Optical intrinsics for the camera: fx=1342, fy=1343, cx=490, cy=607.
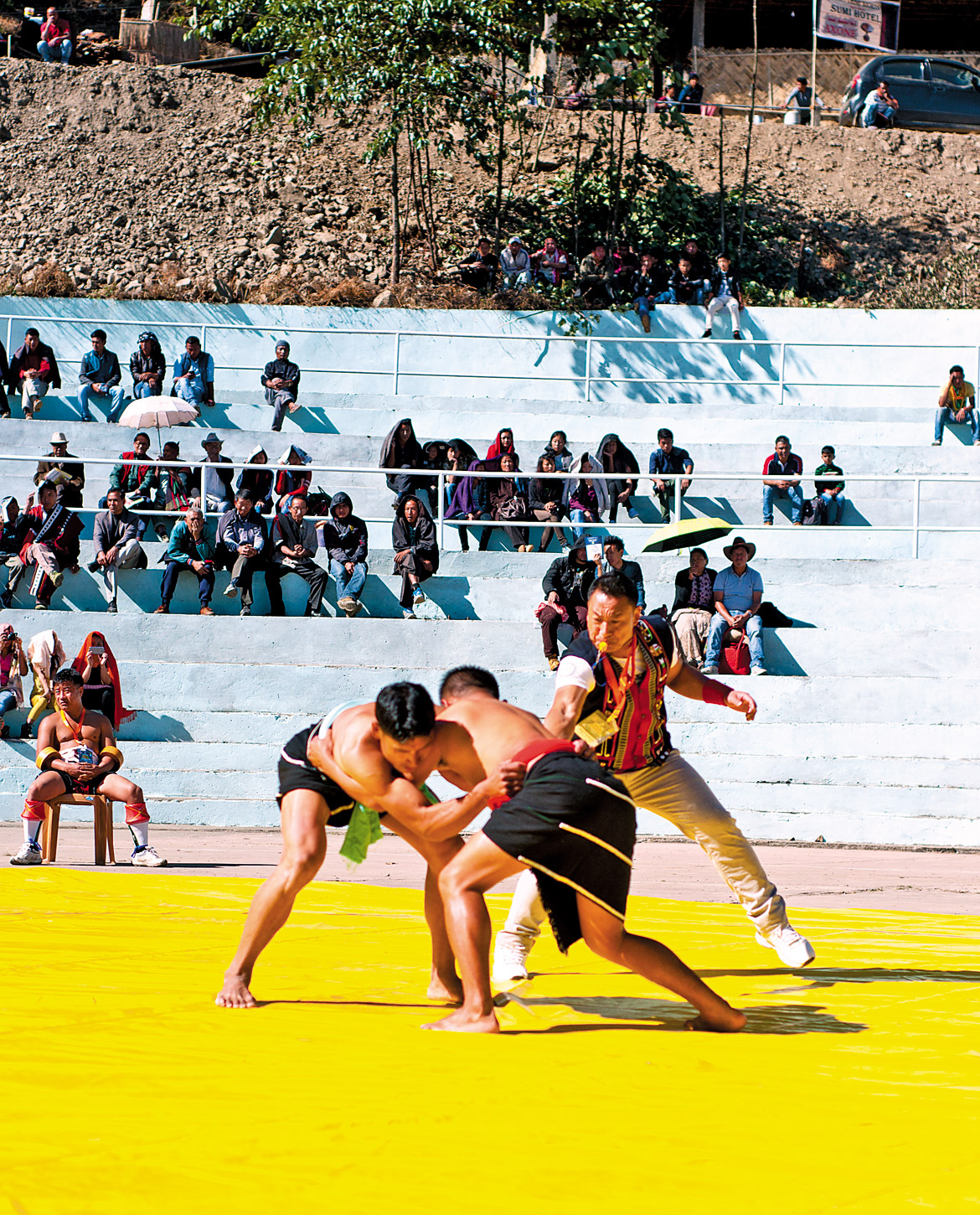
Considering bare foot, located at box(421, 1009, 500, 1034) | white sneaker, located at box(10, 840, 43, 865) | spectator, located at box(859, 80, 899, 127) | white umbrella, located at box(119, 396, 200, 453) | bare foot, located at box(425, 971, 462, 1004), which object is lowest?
white sneaker, located at box(10, 840, 43, 865)

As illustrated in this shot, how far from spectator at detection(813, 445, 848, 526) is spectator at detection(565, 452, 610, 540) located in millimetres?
2545

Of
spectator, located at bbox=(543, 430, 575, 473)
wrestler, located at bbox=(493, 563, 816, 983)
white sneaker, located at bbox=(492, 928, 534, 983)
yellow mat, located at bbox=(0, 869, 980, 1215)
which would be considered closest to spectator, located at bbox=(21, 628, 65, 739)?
yellow mat, located at bbox=(0, 869, 980, 1215)

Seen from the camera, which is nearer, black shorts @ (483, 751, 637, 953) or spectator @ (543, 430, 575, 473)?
black shorts @ (483, 751, 637, 953)

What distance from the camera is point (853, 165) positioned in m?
26.9

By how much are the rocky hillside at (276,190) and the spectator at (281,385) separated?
5.35 metres

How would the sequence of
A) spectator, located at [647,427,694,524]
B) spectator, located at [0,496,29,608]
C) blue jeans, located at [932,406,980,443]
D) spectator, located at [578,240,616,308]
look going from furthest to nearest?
spectator, located at [578,240,616,308]
blue jeans, located at [932,406,980,443]
spectator, located at [647,427,694,524]
spectator, located at [0,496,29,608]

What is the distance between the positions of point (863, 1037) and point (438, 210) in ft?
73.9

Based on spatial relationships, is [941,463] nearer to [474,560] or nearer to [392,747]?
[474,560]

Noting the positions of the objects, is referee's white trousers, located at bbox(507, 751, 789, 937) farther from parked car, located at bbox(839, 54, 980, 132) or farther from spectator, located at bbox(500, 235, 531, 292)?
parked car, located at bbox(839, 54, 980, 132)

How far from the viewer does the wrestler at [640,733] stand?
5.20 meters

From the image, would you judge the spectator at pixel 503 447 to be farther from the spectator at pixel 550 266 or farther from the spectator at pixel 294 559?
the spectator at pixel 550 266

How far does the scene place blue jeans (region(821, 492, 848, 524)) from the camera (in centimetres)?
1551

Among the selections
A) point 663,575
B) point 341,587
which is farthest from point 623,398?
point 341,587

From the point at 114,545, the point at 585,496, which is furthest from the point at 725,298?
the point at 114,545
